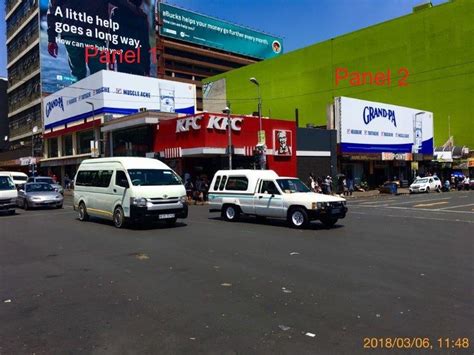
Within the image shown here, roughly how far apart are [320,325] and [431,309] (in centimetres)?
160

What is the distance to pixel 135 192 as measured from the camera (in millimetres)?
13367

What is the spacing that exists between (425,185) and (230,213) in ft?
89.1

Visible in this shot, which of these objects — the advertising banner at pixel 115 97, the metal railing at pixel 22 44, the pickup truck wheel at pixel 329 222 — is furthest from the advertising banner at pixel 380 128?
the metal railing at pixel 22 44

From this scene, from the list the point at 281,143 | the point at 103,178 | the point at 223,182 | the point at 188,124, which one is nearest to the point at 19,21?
the point at 188,124

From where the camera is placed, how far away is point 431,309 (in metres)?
5.51

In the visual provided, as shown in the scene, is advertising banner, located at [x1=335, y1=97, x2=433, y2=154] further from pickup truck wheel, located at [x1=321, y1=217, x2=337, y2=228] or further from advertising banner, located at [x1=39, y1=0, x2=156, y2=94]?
advertising banner, located at [x1=39, y1=0, x2=156, y2=94]

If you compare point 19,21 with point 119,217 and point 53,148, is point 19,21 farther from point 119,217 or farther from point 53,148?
point 119,217

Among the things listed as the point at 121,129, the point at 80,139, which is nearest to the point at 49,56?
the point at 80,139

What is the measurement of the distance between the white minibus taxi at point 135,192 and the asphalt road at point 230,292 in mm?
1498

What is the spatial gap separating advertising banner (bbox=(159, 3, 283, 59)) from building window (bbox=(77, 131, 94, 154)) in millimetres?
55615

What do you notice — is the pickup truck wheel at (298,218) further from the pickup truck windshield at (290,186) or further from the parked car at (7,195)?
the parked car at (7,195)

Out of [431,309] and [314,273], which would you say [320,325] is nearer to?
[431,309]

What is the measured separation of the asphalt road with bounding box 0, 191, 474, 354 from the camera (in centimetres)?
462

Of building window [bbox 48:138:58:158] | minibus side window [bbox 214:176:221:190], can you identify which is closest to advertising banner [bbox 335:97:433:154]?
minibus side window [bbox 214:176:221:190]
